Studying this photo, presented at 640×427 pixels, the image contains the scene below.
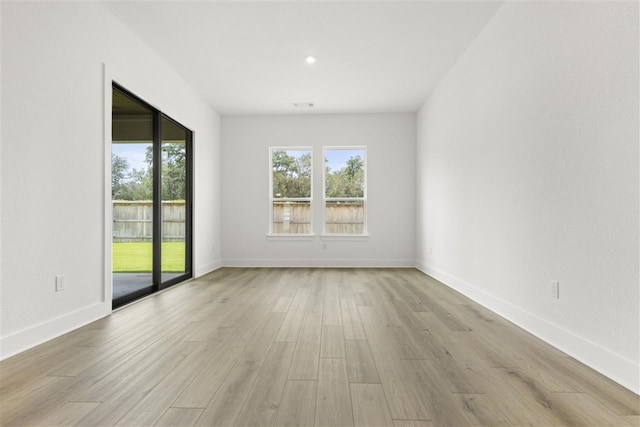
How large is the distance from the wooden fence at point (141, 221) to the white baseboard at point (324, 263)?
177 centimetres

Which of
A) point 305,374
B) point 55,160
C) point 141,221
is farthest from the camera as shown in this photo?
point 141,221

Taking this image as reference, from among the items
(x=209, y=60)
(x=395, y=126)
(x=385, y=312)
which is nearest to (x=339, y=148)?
(x=395, y=126)

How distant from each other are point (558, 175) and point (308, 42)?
8.95 ft

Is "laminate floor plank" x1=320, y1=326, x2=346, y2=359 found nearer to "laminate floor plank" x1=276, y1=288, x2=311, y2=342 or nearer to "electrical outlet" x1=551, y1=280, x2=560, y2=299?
"laminate floor plank" x1=276, y1=288, x2=311, y2=342

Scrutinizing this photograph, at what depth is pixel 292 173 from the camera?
6680mm

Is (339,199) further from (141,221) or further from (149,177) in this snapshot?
(141,221)

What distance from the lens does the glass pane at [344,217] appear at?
6586 mm

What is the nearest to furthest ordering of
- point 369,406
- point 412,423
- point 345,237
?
point 412,423 < point 369,406 < point 345,237

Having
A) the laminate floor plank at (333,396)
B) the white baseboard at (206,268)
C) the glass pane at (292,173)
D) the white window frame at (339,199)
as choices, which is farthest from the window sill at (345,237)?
the laminate floor plank at (333,396)

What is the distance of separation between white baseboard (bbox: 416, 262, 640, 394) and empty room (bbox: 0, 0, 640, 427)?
0.01 m

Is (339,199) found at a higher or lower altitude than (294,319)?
higher

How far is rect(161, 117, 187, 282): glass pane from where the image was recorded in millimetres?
4516

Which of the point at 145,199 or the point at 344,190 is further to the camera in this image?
the point at 344,190

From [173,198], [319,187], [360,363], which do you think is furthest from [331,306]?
[319,187]
